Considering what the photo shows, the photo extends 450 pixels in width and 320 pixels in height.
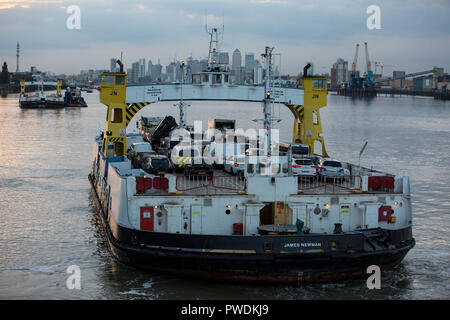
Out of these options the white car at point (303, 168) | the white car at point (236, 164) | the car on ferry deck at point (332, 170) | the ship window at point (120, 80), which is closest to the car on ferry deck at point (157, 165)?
the white car at point (236, 164)

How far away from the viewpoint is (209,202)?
16328 millimetres

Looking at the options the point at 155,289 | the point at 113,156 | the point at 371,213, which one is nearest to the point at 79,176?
the point at 113,156

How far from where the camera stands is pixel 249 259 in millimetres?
15234

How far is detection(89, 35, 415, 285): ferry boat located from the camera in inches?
606

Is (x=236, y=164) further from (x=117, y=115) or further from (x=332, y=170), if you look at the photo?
(x=117, y=115)

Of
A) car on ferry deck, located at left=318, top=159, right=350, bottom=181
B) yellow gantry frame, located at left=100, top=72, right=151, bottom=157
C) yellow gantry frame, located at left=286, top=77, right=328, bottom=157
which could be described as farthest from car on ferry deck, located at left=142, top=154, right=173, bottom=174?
yellow gantry frame, located at left=286, top=77, right=328, bottom=157

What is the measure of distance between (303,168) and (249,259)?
5.59 m

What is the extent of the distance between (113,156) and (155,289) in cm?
837

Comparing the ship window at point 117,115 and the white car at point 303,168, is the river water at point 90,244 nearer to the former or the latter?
the white car at point 303,168

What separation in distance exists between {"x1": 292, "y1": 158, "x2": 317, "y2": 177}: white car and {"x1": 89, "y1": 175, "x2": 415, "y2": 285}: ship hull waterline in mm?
4239

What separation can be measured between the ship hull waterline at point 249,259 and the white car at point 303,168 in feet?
13.9

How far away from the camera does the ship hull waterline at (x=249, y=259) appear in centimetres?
1530

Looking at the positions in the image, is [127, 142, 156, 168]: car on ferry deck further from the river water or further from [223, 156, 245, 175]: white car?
[223, 156, 245, 175]: white car

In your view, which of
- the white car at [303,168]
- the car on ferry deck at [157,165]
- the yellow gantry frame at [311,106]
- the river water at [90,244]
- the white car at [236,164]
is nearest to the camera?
the river water at [90,244]
